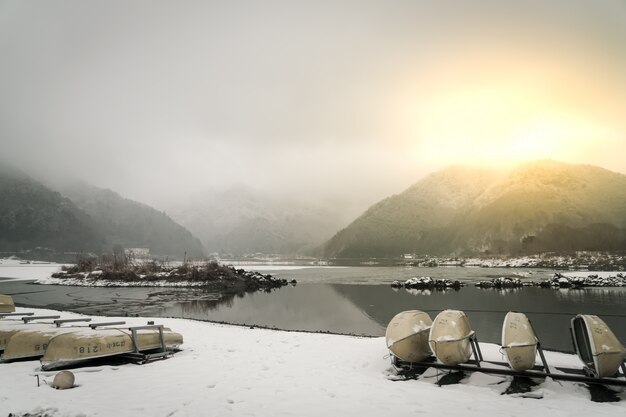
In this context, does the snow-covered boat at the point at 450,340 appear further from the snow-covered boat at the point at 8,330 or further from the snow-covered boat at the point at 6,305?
the snow-covered boat at the point at 6,305

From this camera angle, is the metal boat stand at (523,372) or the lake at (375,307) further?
the lake at (375,307)

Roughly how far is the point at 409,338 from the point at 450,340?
129 cm

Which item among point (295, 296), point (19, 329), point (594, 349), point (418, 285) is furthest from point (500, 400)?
point (418, 285)

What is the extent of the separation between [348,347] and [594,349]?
898 centimetres

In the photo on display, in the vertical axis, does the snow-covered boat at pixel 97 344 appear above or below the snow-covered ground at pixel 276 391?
above

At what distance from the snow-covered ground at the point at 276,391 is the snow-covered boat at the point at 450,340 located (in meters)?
0.66

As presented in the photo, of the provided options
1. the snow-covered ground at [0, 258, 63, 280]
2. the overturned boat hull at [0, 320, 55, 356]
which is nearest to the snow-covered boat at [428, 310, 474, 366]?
the overturned boat hull at [0, 320, 55, 356]

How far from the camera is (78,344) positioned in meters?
12.7

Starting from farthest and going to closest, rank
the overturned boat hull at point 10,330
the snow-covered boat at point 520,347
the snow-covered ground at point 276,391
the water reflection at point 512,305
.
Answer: the water reflection at point 512,305
the overturned boat hull at point 10,330
the snow-covered boat at point 520,347
the snow-covered ground at point 276,391

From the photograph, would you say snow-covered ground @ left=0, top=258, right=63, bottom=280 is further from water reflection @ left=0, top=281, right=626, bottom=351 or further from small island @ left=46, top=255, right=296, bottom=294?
water reflection @ left=0, top=281, right=626, bottom=351

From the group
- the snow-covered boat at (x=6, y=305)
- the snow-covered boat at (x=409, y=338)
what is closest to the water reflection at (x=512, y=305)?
the snow-covered boat at (x=409, y=338)

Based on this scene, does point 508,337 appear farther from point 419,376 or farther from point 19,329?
point 19,329

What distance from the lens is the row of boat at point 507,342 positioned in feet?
34.4

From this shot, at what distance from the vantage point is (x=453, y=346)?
11.7 m
